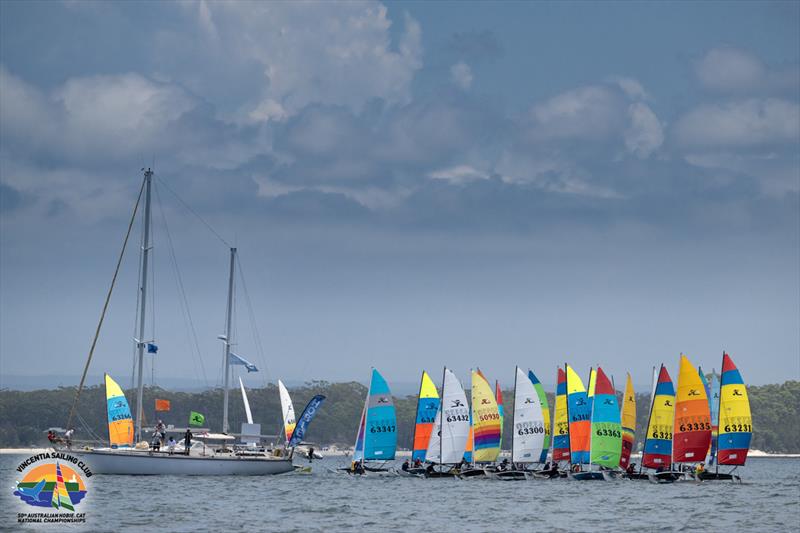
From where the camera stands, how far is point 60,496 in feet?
180

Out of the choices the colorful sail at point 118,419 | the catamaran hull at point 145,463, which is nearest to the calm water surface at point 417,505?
the catamaran hull at point 145,463

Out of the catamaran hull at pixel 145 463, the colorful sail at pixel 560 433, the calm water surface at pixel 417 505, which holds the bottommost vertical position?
the calm water surface at pixel 417 505

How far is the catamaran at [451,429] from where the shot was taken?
87.8m

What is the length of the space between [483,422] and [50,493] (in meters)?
41.6

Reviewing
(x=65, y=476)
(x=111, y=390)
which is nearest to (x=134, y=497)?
(x=65, y=476)

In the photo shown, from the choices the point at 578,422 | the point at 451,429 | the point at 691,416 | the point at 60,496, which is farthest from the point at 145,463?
the point at 691,416

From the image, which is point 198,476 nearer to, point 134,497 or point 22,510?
point 134,497

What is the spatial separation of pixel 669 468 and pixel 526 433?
9815mm

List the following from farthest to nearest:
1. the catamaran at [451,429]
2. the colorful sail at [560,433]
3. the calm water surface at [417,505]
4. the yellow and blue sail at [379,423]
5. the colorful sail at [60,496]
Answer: the colorful sail at [560,433] < the yellow and blue sail at [379,423] < the catamaran at [451,429] < the calm water surface at [417,505] < the colorful sail at [60,496]

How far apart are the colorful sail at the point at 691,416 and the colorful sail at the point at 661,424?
194 cm

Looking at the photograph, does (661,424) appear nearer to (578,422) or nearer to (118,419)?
(578,422)

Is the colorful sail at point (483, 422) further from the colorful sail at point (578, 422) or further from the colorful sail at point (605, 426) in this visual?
the colorful sail at point (605, 426)

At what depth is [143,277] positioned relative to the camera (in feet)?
274

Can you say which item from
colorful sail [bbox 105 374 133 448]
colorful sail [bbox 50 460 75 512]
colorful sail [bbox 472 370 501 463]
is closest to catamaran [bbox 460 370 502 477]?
colorful sail [bbox 472 370 501 463]
